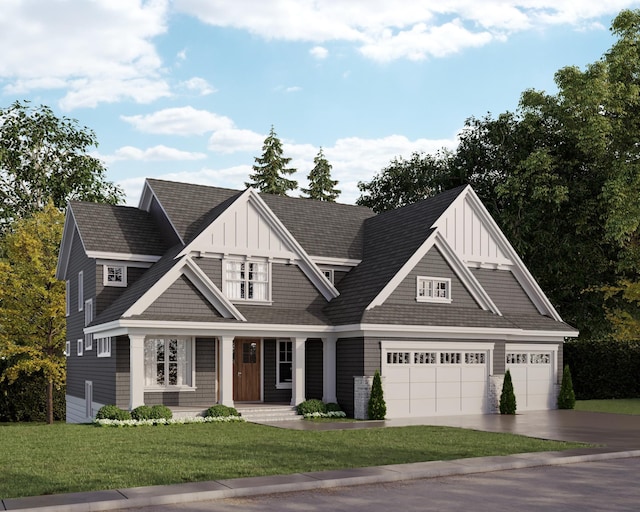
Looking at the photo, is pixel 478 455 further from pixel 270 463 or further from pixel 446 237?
pixel 446 237

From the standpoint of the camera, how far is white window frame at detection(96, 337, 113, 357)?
26.3 meters

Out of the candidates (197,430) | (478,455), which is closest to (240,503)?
(478,455)

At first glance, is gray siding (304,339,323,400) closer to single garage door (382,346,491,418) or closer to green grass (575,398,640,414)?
single garage door (382,346,491,418)

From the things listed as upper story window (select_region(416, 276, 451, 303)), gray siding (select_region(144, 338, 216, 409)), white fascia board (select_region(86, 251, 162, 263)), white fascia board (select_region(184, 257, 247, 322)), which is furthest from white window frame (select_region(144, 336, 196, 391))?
upper story window (select_region(416, 276, 451, 303))

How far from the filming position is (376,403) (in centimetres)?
2564

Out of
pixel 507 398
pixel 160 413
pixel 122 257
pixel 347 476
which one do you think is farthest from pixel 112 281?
→ pixel 347 476

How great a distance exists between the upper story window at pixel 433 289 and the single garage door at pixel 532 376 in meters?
3.80

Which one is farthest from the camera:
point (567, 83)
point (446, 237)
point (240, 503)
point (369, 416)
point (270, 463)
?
point (567, 83)

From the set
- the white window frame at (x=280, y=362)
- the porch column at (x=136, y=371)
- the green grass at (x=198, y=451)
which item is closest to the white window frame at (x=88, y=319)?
the porch column at (x=136, y=371)

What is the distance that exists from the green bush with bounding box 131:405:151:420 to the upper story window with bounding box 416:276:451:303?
393 inches

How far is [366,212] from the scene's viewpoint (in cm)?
3578

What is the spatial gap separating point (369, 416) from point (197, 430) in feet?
21.2

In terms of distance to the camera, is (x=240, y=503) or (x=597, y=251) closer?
(x=240, y=503)

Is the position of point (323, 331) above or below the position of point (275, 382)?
above
